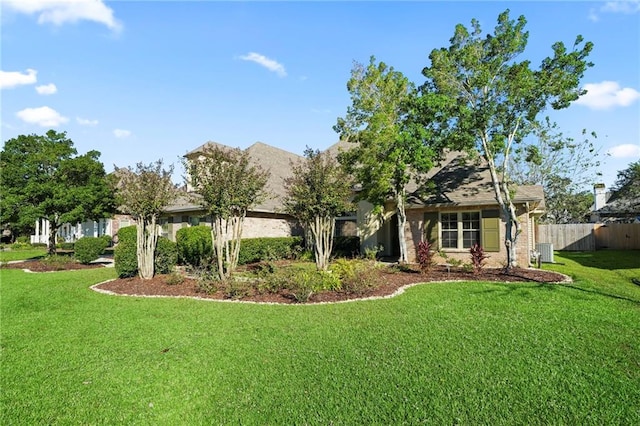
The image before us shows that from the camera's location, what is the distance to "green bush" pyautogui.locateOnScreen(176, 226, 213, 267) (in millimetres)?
14812

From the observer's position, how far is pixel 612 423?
3174 mm

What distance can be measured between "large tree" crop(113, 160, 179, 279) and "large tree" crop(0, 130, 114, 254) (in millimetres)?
8141

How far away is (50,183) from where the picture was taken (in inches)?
667

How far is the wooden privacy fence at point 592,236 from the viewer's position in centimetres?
2417

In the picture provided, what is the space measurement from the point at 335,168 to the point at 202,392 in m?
8.74

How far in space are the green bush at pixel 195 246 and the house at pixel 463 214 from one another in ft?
21.9

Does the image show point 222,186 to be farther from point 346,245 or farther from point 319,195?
point 346,245

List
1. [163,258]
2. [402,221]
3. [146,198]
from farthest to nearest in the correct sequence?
[402,221] < [163,258] < [146,198]

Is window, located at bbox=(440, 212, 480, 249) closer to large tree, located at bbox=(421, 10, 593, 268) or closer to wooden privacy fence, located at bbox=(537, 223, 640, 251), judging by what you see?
large tree, located at bbox=(421, 10, 593, 268)

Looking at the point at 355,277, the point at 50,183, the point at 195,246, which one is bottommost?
the point at 355,277

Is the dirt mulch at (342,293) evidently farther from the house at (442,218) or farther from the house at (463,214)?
the house at (442,218)

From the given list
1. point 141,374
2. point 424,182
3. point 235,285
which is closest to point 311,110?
point 424,182

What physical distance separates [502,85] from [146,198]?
1220 cm

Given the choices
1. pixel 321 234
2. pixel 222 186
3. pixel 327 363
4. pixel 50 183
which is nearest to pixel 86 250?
pixel 50 183
